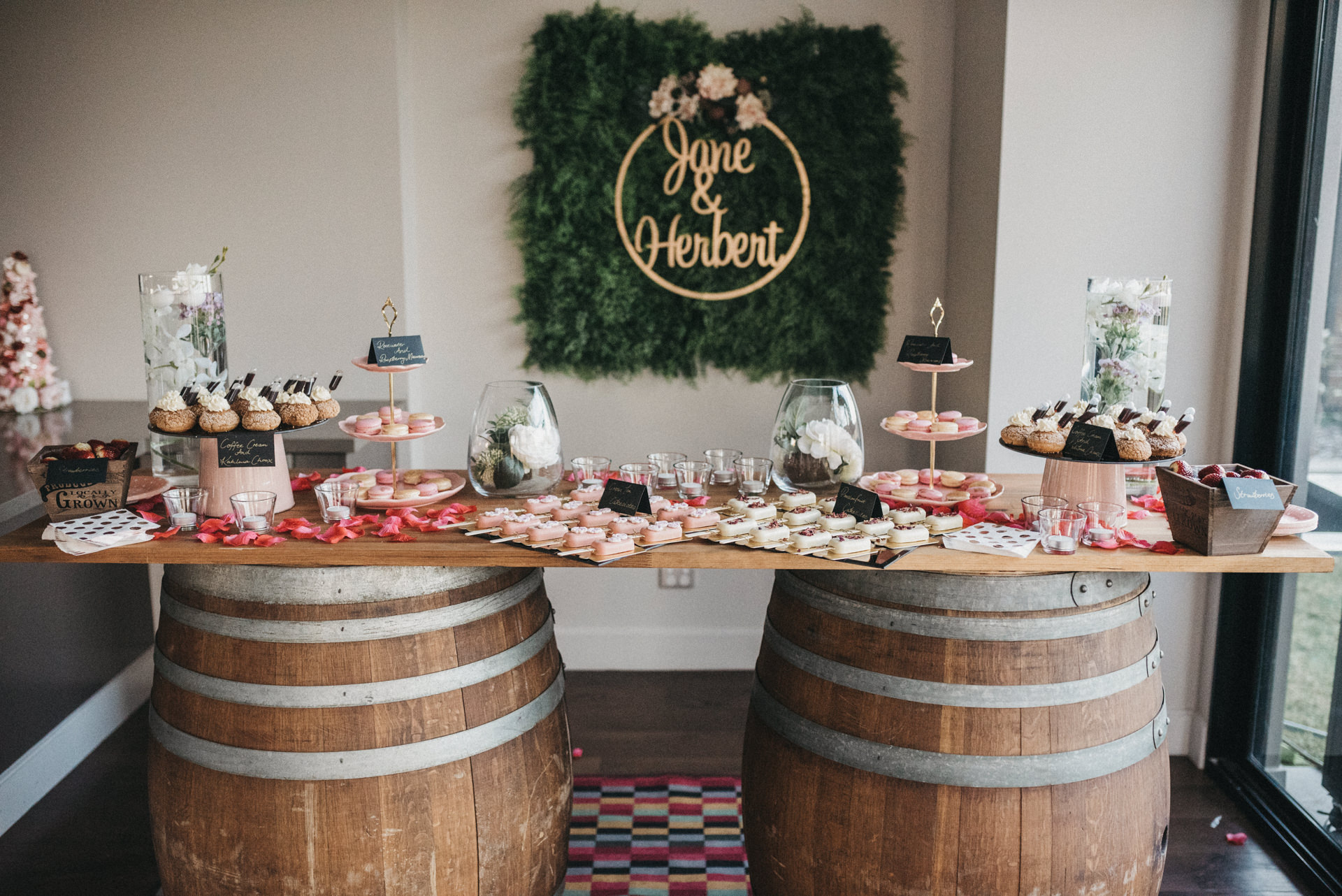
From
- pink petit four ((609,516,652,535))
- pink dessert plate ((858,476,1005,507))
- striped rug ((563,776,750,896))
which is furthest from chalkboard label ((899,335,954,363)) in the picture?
striped rug ((563,776,750,896))

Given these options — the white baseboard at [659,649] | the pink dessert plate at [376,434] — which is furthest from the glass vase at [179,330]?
the white baseboard at [659,649]

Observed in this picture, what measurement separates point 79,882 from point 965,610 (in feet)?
7.22

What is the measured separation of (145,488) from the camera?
76.2 inches

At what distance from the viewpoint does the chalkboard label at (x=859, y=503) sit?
170 cm

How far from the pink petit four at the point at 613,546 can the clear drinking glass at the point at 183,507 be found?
0.72 m

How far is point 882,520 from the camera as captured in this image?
1.70 m

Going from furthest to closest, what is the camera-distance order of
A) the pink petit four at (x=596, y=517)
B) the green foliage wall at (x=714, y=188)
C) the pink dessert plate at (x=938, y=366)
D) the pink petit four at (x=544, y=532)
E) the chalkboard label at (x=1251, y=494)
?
the green foliage wall at (x=714, y=188) < the pink dessert plate at (x=938, y=366) < the pink petit four at (x=596, y=517) < the pink petit four at (x=544, y=532) < the chalkboard label at (x=1251, y=494)

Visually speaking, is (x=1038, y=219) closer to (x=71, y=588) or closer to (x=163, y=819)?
(x=163, y=819)

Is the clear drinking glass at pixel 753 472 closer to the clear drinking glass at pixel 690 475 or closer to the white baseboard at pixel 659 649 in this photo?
the clear drinking glass at pixel 690 475

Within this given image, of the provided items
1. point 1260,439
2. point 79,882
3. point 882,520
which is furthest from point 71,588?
point 1260,439

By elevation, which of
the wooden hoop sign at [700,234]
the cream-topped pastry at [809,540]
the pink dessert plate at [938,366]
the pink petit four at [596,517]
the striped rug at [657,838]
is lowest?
the striped rug at [657,838]

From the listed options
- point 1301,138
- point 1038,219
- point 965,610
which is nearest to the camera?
point 965,610

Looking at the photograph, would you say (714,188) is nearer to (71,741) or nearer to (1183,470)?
(1183,470)

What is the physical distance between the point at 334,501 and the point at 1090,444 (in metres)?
1.34
